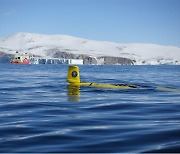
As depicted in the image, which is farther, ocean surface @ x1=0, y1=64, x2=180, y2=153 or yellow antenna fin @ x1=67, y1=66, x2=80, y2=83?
yellow antenna fin @ x1=67, y1=66, x2=80, y2=83

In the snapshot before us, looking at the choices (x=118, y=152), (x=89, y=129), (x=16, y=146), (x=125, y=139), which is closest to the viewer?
(x=118, y=152)

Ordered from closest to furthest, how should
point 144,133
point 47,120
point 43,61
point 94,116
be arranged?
point 144,133 → point 47,120 → point 94,116 → point 43,61

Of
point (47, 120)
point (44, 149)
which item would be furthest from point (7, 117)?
point (44, 149)

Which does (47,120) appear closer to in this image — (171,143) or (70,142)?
(70,142)

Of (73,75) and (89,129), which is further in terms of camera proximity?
(73,75)

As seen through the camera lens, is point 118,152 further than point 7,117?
Result: No

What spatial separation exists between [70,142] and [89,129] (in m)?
1.51

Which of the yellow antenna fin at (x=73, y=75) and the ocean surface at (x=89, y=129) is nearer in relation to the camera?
the ocean surface at (x=89, y=129)

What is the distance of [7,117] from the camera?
11250mm

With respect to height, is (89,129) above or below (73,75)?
below

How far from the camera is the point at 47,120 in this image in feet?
35.0

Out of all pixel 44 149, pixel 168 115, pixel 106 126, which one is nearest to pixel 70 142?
pixel 44 149

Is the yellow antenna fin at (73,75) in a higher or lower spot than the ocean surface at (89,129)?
higher

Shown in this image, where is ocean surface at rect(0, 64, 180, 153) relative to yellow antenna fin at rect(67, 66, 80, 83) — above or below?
below
